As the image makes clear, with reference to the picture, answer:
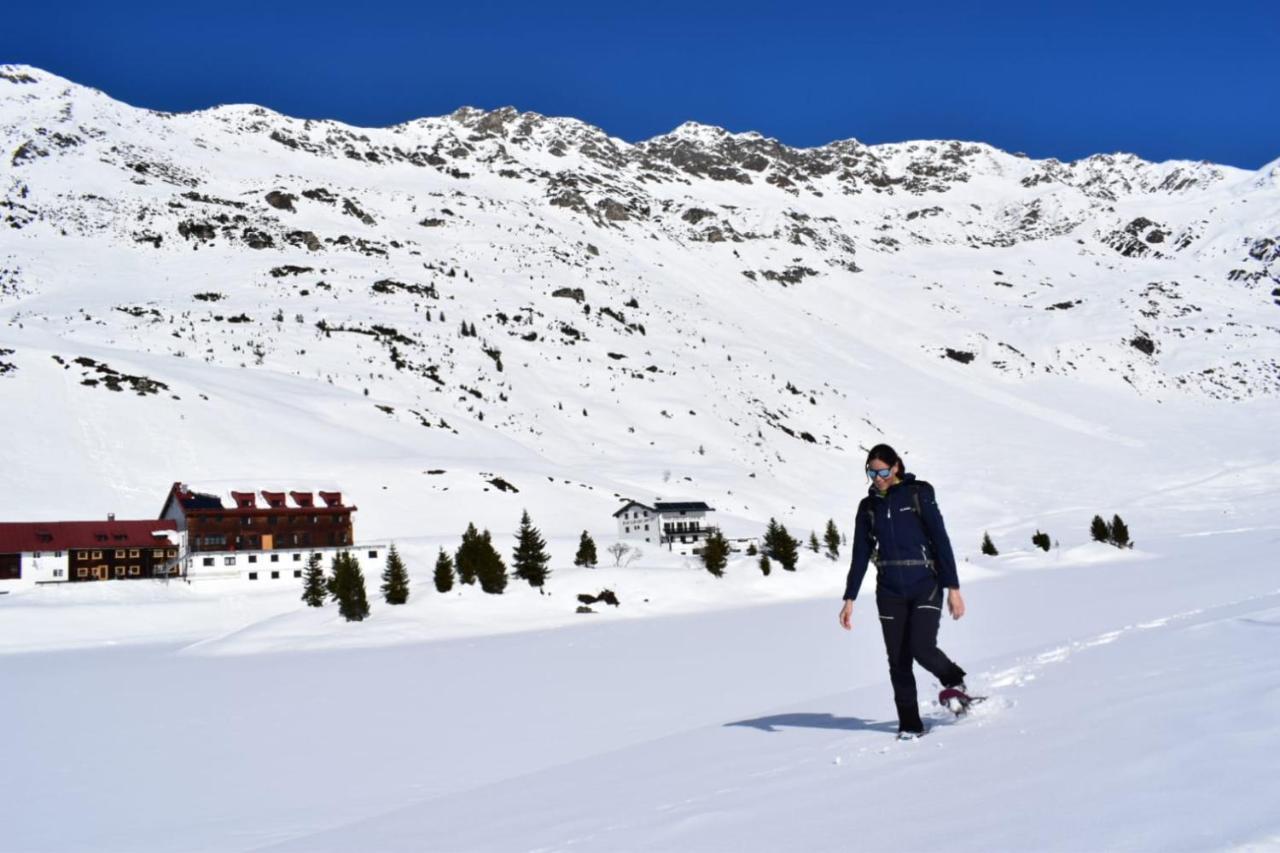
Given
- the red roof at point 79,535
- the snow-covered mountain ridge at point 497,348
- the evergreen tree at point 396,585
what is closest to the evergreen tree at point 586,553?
the evergreen tree at point 396,585

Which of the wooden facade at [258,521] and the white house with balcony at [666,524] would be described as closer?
the wooden facade at [258,521]

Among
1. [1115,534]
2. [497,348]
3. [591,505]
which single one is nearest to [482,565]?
[591,505]

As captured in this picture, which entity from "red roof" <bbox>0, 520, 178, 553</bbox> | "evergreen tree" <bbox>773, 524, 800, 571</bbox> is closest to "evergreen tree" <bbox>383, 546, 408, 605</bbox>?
"evergreen tree" <bbox>773, 524, 800, 571</bbox>

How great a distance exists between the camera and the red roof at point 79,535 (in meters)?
52.3

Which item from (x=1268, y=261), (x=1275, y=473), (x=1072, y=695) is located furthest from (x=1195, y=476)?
(x=1268, y=261)

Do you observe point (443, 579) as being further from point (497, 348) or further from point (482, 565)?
point (497, 348)

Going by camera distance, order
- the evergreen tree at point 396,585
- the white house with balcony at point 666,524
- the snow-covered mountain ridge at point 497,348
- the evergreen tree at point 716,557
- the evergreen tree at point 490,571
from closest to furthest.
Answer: the evergreen tree at point 396,585 < the evergreen tree at point 490,571 < the evergreen tree at point 716,557 < the white house with balcony at point 666,524 < the snow-covered mountain ridge at point 497,348

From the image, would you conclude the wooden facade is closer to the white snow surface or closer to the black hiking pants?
the white snow surface

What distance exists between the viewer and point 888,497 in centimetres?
870

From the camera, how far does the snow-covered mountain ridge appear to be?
252 feet

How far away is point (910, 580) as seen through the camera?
27.9 ft

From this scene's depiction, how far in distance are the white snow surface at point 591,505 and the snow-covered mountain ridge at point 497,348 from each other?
0.78m

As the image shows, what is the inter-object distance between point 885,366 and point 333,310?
81.9m

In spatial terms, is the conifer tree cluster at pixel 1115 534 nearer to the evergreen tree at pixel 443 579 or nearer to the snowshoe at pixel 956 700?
the evergreen tree at pixel 443 579
